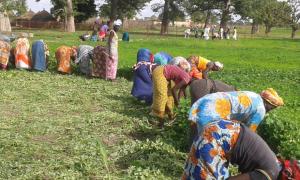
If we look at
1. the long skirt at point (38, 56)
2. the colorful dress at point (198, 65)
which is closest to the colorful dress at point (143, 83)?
the colorful dress at point (198, 65)

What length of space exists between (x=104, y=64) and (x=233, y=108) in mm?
10730

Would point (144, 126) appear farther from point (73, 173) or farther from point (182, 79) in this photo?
point (73, 173)

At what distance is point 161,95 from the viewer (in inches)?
369

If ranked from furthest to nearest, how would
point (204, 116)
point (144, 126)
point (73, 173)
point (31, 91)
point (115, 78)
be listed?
point (115, 78)
point (31, 91)
point (144, 126)
point (73, 173)
point (204, 116)

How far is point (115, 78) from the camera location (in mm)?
16031

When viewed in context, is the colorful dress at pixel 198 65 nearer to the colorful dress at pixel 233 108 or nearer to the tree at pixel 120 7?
the colorful dress at pixel 233 108

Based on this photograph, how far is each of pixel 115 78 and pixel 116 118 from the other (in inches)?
233

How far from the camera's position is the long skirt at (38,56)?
1691 centimetres

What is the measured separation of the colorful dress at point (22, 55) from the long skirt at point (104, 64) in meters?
2.44

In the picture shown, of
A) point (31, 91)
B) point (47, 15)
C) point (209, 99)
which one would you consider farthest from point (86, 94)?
point (47, 15)

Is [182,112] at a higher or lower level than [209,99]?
lower

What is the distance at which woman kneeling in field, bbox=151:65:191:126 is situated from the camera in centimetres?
908

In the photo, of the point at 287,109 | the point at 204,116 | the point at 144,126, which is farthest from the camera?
the point at 144,126

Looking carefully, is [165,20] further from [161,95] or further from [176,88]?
[176,88]
